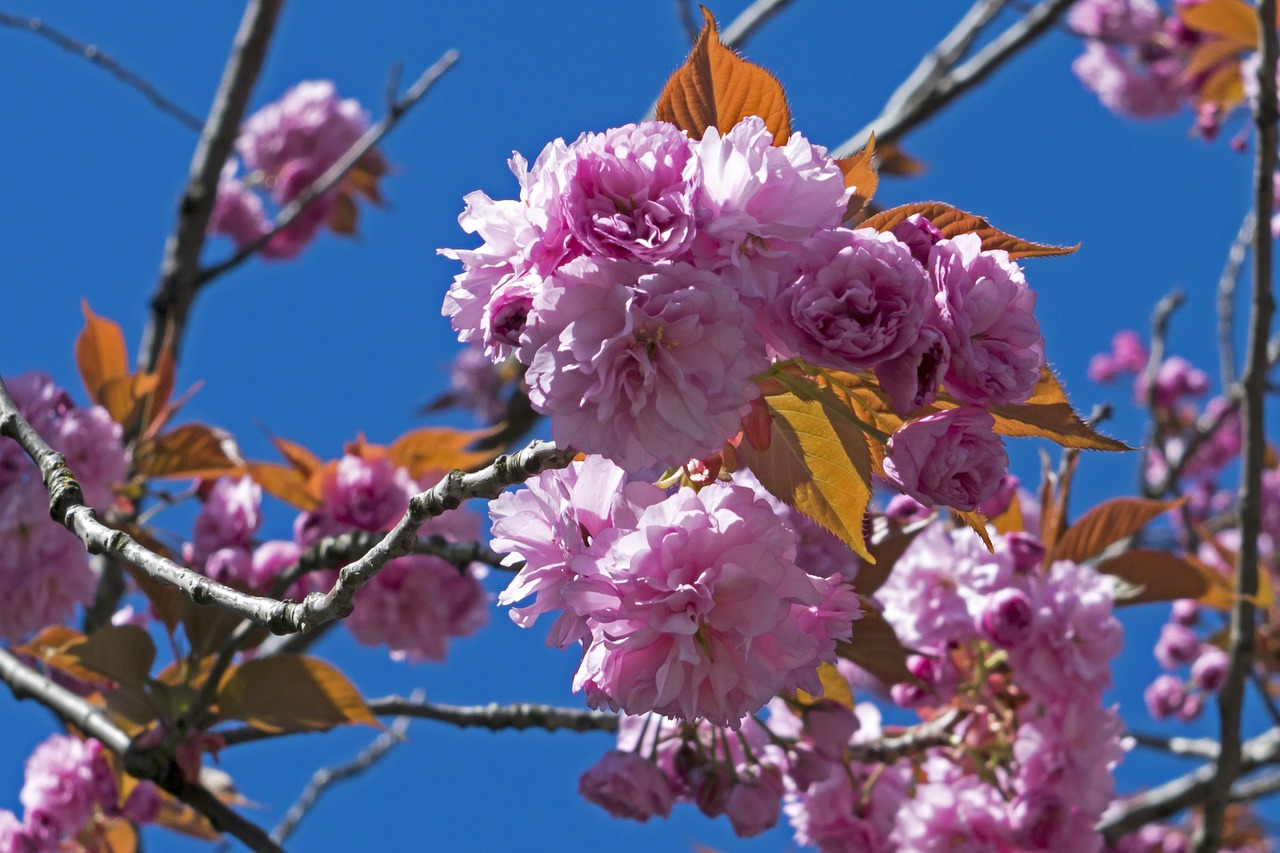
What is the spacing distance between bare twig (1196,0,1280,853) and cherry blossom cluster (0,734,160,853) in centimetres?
189

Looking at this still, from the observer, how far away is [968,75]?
3.31 meters

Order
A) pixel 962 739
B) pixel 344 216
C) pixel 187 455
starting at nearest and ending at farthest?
pixel 962 739 < pixel 187 455 < pixel 344 216

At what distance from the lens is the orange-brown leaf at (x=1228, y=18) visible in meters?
3.05

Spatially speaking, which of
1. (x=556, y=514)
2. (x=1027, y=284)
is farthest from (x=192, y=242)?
(x=1027, y=284)

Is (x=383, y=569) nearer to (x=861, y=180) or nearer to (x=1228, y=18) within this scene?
(x=861, y=180)

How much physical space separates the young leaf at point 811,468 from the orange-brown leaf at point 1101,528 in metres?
1.06

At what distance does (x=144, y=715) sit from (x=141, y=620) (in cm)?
92

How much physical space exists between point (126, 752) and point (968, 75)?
103 inches

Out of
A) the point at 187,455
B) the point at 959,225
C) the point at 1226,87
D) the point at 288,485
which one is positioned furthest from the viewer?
the point at 1226,87

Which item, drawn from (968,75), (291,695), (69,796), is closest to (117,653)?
(291,695)

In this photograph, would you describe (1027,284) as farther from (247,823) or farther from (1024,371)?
(247,823)

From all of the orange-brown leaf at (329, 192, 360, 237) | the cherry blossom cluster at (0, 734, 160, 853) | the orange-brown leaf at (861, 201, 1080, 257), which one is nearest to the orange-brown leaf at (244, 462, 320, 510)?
the cherry blossom cluster at (0, 734, 160, 853)

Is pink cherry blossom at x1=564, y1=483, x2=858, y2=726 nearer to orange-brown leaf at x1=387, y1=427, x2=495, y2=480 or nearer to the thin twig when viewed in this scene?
orange-brown leaf at x1=387, y1=427, x2=495, y2=480

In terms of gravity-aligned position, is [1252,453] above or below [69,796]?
above
